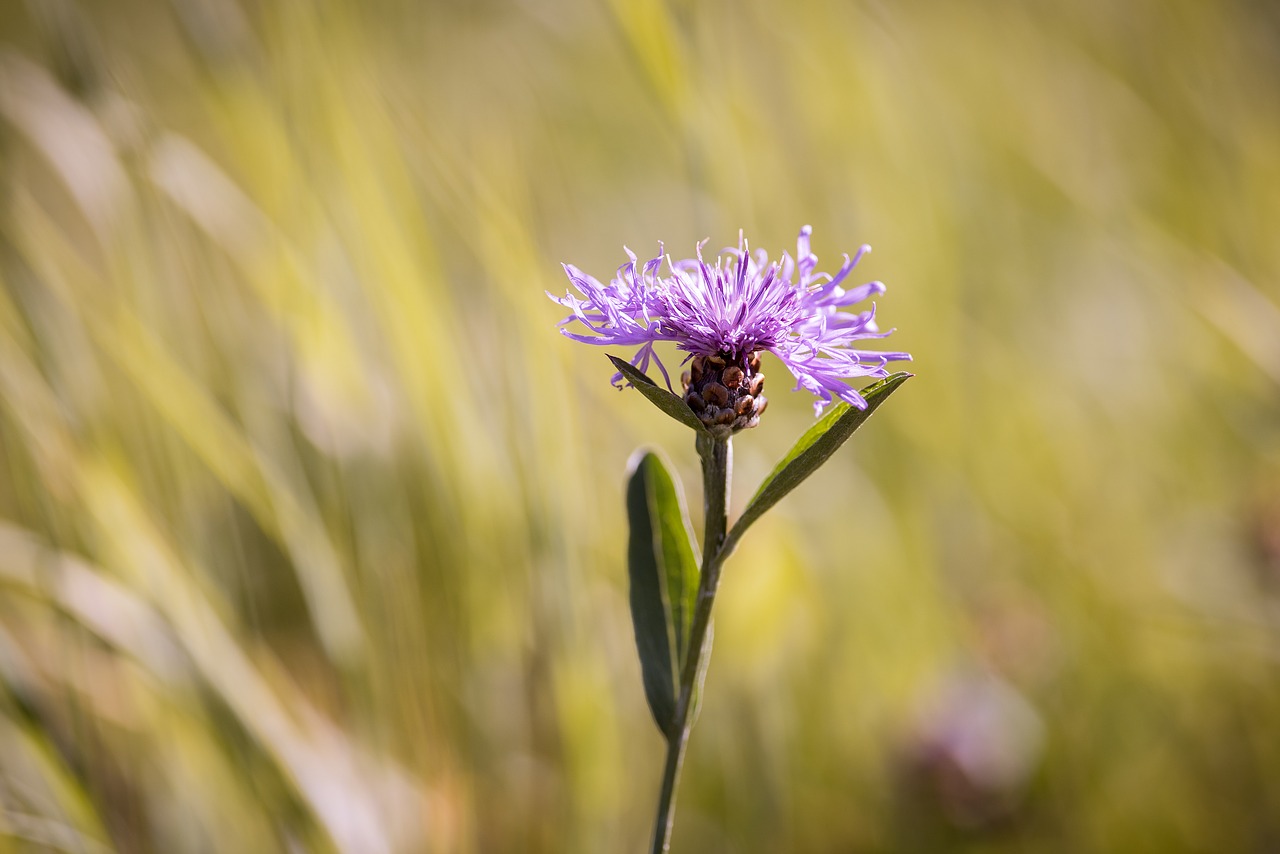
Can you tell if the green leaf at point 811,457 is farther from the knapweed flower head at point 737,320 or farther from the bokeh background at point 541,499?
the bokeh background at point 541,499

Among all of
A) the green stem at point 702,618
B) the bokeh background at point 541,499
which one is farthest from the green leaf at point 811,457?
the bokeh background at point 541,499

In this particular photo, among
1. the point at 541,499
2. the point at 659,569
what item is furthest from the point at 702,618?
the point at 541,499

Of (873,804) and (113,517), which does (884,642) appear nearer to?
(873,804)

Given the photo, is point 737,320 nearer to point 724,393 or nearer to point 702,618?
point 724,393

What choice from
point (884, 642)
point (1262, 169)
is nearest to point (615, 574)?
point (884, 642)

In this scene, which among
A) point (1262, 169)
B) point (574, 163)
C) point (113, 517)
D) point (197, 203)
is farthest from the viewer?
point (574, 163)
